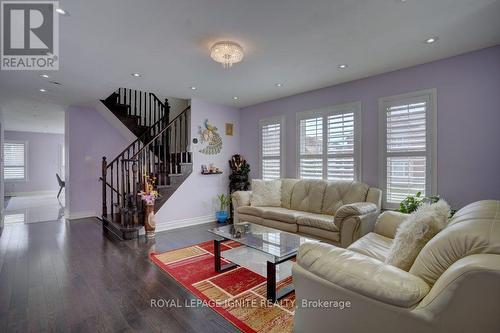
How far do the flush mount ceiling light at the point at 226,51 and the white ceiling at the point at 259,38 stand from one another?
7 centimetres

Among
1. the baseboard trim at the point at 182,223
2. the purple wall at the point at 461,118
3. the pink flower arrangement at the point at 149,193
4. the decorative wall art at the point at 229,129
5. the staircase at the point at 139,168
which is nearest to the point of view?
the purple wall at the point at 461,118

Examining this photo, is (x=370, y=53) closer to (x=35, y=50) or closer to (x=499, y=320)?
(x=499, y=320)

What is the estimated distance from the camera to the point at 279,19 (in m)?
2.33

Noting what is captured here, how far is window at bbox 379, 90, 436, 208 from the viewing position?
3346mm

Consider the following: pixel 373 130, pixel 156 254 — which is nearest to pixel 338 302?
pixel 156 254

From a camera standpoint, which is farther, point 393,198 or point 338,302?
point 393,198

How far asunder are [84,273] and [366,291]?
3123mm

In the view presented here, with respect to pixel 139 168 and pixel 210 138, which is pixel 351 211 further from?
pixel 139 168

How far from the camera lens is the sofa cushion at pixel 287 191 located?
4527 mm

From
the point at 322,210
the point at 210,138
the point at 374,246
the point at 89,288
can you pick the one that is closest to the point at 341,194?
the point at 322,210

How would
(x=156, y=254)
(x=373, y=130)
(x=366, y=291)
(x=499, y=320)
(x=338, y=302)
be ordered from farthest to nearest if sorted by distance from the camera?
(x=373, y=130) < (x=156, y=254) < (x=338, y=302) < (x=366, y=291) < (x=499, y=320)

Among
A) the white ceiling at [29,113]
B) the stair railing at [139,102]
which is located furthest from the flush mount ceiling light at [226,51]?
the white ceiling at [29,113]

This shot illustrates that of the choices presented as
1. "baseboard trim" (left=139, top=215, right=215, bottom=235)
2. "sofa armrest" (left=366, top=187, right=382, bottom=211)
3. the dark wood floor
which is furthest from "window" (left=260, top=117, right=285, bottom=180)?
the dark wood floor

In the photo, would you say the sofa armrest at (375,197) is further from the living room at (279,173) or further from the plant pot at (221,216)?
the plant pot at (221,216)
